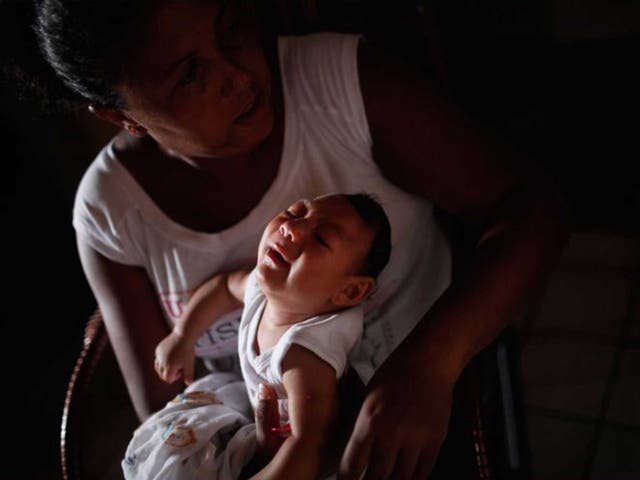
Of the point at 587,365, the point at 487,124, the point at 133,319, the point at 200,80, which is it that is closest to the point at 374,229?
the point at 200,80

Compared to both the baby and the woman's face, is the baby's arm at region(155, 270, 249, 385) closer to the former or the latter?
the baby

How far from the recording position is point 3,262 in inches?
68.5

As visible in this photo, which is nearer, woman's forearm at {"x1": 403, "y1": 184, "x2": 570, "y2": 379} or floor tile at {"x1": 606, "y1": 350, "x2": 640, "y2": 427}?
woman's forearm at {"x1": 403, "y1": 184, "x2": 570, "y2": 379}

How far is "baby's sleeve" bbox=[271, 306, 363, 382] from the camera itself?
82 centimetres

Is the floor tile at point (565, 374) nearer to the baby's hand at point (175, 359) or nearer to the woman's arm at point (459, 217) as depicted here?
the woman's arm at point (459, 217)

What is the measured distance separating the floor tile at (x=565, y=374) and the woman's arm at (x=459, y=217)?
781 millimetres

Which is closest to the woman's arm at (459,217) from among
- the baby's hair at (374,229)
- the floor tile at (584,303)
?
the baby's hair at (374,229)

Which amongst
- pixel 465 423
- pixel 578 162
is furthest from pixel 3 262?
pixel 578 162

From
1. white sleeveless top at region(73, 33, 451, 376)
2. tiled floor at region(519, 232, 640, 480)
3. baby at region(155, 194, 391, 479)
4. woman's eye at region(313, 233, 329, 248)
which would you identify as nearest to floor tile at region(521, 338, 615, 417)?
tiled floor at region(519, 232, 640, 480)

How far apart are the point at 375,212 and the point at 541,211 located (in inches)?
9.5

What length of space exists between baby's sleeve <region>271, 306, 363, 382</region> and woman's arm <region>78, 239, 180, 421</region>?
1.30 ft

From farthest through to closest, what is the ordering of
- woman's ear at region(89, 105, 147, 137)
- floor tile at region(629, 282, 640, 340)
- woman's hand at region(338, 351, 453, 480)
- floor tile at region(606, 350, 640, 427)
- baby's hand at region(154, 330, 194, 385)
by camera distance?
floor tile at region(629, 282, 640, 340)
floor tile at region(606, 350, 640, 427)
baby's hand at region(154, 330, 194, 385)
woman's ear at region(89, 105, 147, 137)
woman's hand at region(338, 351, 453, 480)

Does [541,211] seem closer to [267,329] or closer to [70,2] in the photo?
[267,329]

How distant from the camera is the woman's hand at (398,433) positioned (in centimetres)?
72
